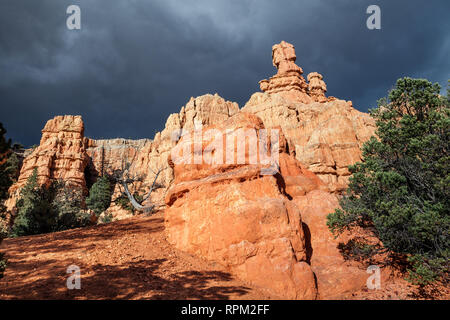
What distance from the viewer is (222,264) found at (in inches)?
355

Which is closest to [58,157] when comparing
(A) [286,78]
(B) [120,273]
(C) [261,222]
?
(B) [120,273]

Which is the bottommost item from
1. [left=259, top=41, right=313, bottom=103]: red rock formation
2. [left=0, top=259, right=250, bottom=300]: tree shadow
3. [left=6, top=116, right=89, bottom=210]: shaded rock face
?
[left=0, top=259, right=250, bottom=300]: tree shadow

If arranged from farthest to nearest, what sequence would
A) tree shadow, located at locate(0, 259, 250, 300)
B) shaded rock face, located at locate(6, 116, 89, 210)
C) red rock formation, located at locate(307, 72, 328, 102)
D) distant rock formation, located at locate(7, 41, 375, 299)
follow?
1. red rock formation, located at locate(307, 72, 328, 102)
2. shaded rock face, located at locate(6, 116, 89, 210)
3. distant rock formation, located at locate(7, 41, 375, 299)
4. tree shadow, located at locate(0, 259, 250, 300)

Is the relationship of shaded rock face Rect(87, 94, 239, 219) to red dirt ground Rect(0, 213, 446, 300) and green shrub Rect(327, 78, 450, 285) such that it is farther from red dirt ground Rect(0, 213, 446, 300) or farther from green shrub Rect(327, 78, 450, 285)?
green shrub Rect(327, 78, 450, 285)

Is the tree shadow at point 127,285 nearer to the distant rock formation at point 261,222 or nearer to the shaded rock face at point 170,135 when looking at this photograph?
the distant rock formation at point 261,222

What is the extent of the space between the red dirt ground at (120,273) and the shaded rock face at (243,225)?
56cm

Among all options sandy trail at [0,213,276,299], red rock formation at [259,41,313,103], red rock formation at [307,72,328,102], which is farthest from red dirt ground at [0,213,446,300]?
red rock formation at [307,72,328,102]

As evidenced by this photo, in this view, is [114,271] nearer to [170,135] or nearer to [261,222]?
[261,222]

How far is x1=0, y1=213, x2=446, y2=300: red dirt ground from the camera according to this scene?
700 cm

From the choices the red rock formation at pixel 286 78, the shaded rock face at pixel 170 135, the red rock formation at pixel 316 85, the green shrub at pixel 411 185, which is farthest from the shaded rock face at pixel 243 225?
the red rock formation at pixel 316 85

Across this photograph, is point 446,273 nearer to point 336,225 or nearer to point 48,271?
point 336,225

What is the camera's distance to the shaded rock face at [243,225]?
8336mm

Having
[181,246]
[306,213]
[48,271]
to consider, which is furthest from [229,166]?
[48,271]

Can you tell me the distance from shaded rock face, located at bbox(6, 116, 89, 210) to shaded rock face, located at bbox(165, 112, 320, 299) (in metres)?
49.3
